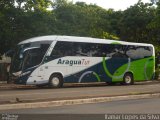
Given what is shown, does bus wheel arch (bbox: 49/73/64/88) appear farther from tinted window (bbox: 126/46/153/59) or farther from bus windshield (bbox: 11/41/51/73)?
tinted window (bbox: 126/46/153/59)

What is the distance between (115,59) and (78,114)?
18.8 m

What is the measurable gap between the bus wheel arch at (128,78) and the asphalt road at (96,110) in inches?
625

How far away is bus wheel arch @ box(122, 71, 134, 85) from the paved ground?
15.8 meters

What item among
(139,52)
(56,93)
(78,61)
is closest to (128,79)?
(139,52)

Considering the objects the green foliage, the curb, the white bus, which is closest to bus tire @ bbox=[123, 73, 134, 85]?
the white bus

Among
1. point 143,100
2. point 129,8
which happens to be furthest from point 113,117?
point 129,8

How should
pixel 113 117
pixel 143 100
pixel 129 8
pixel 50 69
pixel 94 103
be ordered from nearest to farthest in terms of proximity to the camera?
1. pixel 113 117
2. pixel 94 103
3. pixel 143 100
4. pixel 50 69
5. pixel 129 8

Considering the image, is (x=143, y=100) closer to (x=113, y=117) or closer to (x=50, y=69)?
(x=113, y=117)

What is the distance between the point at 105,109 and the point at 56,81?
1378 centimetres

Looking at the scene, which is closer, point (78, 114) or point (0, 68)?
point (78, 114)


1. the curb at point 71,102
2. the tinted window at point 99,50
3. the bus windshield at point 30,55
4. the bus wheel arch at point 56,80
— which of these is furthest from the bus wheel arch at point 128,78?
the curb at point 71,102

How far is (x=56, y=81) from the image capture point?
2820cm

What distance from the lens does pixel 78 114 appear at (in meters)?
13.2

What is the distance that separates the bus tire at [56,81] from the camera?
2794 cm
